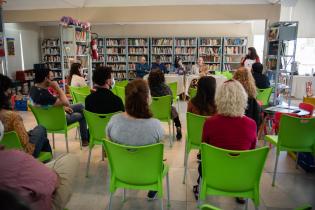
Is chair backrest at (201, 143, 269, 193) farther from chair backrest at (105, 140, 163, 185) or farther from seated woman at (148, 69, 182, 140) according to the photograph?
seated woman at (148, 69, 182, 140)

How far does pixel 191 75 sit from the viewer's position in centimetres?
840

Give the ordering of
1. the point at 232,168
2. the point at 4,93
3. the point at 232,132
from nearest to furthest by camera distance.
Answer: the point at 232,168
the point at 232,132
the point at 4,93

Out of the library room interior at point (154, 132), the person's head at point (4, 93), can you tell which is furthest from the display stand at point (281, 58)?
the person's head at point (4, 93)

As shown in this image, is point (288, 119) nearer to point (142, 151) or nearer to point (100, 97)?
point (142, 151)

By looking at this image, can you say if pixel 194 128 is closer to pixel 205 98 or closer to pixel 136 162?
pixel 205 98

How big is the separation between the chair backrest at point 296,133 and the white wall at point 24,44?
960 cm

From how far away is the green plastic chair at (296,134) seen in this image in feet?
9.43

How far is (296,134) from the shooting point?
2930mm

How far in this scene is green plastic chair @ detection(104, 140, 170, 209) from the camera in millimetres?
1975

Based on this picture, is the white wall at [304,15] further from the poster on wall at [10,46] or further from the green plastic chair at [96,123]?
the poster on wall at [10,46]

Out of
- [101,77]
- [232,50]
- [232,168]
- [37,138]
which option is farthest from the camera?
[232,50]

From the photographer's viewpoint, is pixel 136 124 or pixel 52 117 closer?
pixel 136 124

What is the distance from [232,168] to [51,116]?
2483 mm

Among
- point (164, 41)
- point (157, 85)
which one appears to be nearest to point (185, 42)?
point (164, 41)
